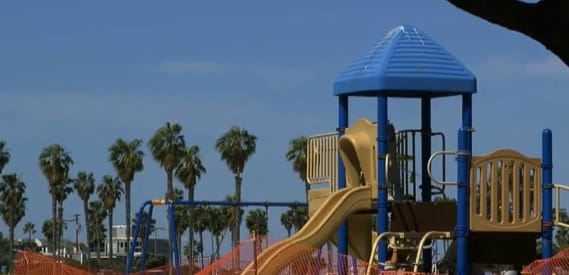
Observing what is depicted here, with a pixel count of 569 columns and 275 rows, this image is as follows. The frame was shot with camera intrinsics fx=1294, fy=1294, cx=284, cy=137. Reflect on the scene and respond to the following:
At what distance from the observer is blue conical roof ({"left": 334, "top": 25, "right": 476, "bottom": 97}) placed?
23.0 metres

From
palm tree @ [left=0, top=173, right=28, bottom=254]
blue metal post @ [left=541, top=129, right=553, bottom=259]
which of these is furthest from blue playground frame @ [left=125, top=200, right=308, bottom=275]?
palm tree @ [left=0, top=173, right=28, bottom=254]

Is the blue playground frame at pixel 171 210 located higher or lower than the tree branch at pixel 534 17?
lower

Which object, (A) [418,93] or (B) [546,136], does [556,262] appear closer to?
(B) [546,136]

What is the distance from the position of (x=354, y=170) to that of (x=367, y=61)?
208 cm

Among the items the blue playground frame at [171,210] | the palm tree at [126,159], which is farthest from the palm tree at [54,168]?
the blue playground frame at [171,210]

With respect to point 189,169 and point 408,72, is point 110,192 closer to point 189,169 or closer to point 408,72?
point 189,169

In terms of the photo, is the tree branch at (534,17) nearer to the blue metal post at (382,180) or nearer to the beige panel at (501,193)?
the beige panel at (501,193)

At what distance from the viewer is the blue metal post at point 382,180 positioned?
888 inches

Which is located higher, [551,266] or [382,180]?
[382,180]

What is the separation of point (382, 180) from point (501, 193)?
7.38 feet

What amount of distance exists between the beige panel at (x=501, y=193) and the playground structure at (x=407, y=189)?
2 centimetres

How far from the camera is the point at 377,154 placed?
22766 mm

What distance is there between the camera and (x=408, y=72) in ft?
75.7

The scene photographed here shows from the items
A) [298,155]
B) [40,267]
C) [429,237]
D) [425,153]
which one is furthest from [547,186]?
[298,155]
